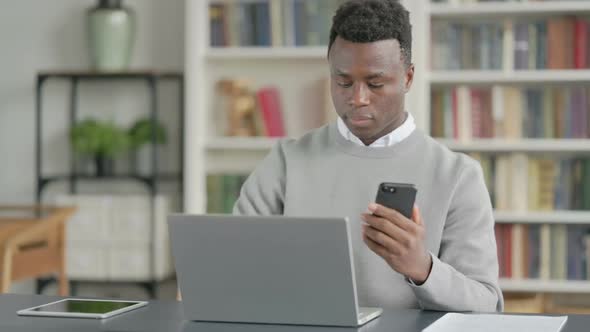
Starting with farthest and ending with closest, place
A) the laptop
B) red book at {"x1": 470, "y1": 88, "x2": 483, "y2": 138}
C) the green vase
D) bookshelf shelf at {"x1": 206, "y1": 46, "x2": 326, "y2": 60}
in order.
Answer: the green vase
bookshelf shelf at {"x1": 206, "y1": 46, "x2": 326, "y2": 60}
red book at {"x1": 470, "y1": 88, "x2": 483, "y2": 138}
the laptop

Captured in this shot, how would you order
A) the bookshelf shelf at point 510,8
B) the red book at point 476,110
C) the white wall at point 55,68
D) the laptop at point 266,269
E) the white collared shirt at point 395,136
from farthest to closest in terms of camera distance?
the white wall at point 55,68 < the red book at point 476,110 < the bookshelf shelf at point 510,8 < the white collared shirt at point 395,136 < the laptop at point 266,269

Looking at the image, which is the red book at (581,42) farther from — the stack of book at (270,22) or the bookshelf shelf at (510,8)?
the stack of book at (270,22)

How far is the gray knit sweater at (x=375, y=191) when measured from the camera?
5.99ft

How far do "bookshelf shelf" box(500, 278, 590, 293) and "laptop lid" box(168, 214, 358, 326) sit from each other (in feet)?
8.12

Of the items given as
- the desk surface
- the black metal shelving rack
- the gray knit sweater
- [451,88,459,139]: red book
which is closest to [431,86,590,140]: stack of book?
[451,88,459,139]: red book

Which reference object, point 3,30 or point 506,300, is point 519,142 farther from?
point 3,30

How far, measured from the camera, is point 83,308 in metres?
1.69

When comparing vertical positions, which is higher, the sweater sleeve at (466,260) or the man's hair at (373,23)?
the man's hair at (373,23)

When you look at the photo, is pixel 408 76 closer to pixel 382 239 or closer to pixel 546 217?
pixel 382 239

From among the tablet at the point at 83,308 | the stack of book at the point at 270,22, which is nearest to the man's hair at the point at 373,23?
the tablet at the point at 83,308

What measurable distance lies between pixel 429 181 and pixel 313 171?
23cm

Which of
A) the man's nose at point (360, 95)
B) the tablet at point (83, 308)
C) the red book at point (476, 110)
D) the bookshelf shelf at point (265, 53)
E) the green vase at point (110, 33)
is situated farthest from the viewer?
the green vase at point (110, 33)

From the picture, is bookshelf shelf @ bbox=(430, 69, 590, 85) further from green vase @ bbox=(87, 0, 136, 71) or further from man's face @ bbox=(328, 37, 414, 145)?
man's face @ bbox=(328, 37, 414, 145)

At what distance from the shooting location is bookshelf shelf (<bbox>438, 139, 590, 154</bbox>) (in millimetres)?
3871
